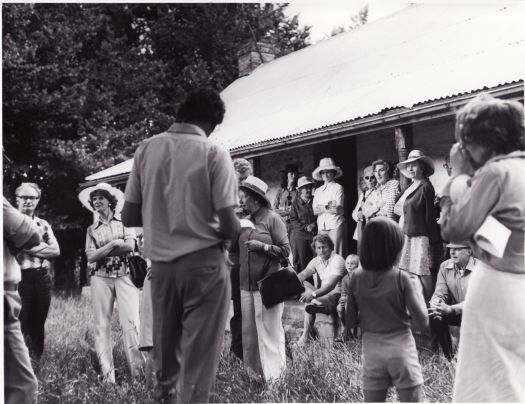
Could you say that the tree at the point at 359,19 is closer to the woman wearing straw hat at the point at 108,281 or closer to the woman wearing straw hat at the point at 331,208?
the woman wearing straw hat at the point at 331,208

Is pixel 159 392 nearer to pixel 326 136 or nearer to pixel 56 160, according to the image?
pixel 326 136

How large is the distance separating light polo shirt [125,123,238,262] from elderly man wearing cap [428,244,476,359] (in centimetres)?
292

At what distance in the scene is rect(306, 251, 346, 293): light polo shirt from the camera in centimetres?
643

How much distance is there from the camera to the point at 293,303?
7754mm

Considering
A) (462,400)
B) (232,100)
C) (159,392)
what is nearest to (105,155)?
(232,100)

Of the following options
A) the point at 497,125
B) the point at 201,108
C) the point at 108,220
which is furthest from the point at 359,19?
the point at 497,125

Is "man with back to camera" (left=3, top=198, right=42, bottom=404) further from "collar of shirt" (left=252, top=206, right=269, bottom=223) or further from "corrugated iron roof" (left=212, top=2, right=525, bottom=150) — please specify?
"corrugated iron roof" (left=212, top=2, right=525, bottom=150)

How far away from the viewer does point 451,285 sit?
17.4 ft

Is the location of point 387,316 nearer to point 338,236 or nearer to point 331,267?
point 331,267

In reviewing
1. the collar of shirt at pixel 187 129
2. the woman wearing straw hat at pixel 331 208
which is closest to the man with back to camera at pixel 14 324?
the collar of shirt at pixel 187 129

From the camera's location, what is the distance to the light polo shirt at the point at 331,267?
6430mm

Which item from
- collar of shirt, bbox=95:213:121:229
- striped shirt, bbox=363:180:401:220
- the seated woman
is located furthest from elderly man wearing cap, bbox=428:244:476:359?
collar of shirt, bbox=95:213:121:229

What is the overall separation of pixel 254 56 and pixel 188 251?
11.3 m

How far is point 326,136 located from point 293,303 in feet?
7.09
